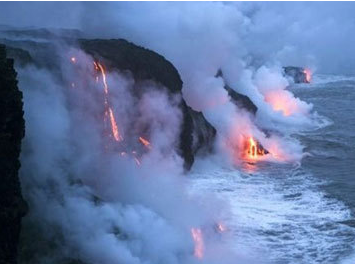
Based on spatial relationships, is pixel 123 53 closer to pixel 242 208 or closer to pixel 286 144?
pixel 242 208

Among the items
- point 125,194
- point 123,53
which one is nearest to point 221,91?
point 123,53

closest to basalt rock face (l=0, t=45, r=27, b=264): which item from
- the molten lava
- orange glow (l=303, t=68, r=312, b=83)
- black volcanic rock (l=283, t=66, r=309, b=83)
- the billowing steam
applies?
the billowing steam

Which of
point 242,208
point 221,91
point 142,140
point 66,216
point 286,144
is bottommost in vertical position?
point 66,216

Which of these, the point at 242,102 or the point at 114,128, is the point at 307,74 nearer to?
the point at 242,102

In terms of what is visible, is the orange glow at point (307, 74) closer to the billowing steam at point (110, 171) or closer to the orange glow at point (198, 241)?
the billowing steam at point (110, 171)

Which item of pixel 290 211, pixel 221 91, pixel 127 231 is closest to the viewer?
pixel 127 231

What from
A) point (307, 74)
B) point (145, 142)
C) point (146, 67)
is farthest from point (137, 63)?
point (307, 74)

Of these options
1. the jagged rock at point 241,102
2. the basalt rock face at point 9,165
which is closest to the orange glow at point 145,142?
the basalt rock face at point 9,165

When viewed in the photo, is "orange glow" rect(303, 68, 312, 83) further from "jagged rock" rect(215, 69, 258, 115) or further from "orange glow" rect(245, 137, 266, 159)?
"orange glow" rect(245, 137, 266, 159)
